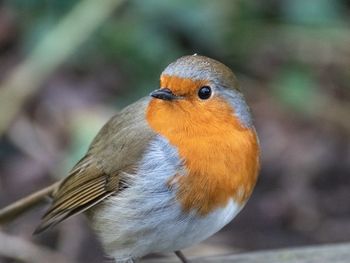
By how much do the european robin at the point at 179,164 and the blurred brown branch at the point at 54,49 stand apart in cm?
149

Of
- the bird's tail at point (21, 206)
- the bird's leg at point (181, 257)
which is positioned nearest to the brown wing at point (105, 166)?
the bird's tail at point (21, 206)

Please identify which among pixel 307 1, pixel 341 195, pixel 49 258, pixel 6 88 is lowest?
pixel 341 195

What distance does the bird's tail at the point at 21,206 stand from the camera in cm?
369

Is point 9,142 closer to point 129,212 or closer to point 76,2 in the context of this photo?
point 76,2

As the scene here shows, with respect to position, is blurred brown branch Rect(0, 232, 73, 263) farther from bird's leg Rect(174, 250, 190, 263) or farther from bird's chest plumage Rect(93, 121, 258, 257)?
bird's chest plumage Rect(93, 121, 258, 257)

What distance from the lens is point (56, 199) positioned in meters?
3.63

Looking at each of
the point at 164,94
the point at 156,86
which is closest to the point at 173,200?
the point at 164,94

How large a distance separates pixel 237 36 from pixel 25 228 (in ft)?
5.17

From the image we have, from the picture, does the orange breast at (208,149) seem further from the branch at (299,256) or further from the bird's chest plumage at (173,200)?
the branch at (299,256)

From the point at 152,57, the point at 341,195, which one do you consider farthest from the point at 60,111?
the point at 341,195

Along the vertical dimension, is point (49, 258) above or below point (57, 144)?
below

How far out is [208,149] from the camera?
10.7 ft

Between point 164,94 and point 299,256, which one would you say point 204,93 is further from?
point 299,256

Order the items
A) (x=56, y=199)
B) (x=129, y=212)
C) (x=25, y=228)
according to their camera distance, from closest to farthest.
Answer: (x=129, y=212)
(x=56, y=199)
(x=25, y=228)
